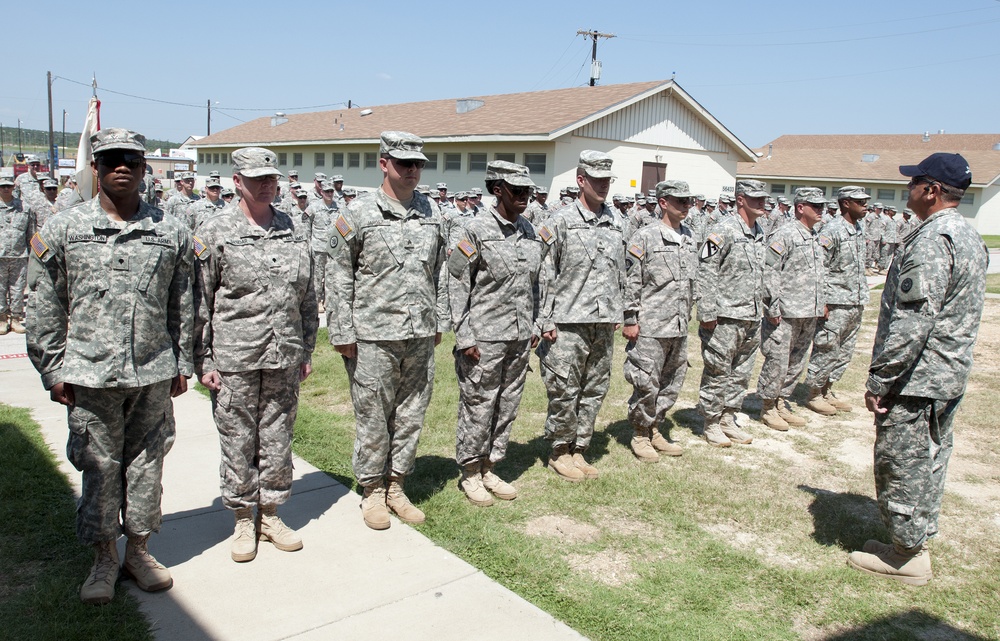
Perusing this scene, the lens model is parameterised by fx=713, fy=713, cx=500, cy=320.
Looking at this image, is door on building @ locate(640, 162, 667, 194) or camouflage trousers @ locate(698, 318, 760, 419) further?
door on building @ locate(640, 162, 667, 194)

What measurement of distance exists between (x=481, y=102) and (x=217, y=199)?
16.5m

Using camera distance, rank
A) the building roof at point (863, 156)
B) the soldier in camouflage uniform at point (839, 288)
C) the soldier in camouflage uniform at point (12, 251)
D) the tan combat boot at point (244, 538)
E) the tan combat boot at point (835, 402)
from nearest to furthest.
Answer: the tan combat boot at point (244, 538)
the soldier in camouflage uniform at point (839, 288)
the tan combat boot at point (835, 402)
the soldier in camouflage uniform at point (12, 251)
the building roof at point (863, 156)

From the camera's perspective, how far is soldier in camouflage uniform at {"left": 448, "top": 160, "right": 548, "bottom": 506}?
4.63 meters

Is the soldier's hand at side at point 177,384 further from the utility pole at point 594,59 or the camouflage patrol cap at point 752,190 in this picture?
the utility pole at point 594,59

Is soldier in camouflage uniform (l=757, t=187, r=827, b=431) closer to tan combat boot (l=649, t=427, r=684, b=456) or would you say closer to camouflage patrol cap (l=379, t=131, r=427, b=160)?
tan combat boot (l=649, t=427, r=684, b=456)

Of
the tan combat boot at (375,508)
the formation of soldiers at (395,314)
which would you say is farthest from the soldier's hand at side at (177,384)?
the tan combat boot at (375,508)

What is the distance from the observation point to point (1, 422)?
588 centimetres

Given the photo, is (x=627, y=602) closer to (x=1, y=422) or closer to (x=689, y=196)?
(x=689, y=196)

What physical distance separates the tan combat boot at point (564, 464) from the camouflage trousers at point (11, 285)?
8378 mm

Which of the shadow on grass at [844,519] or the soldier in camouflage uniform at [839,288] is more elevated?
the soldier in camouflage uniform at [839,288]

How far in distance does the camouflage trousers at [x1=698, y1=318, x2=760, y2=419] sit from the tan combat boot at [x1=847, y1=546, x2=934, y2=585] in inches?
94.2

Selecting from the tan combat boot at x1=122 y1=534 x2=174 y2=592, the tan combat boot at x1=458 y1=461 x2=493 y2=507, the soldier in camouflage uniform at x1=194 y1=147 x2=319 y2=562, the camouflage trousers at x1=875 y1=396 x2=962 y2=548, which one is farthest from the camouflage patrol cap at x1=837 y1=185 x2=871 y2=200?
the tan combat boot at x1=122 y1=534 x2=174 y2=592

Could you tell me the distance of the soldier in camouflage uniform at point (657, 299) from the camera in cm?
576

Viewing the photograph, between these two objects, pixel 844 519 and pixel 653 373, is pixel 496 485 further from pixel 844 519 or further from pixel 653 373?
pixel 844 519
